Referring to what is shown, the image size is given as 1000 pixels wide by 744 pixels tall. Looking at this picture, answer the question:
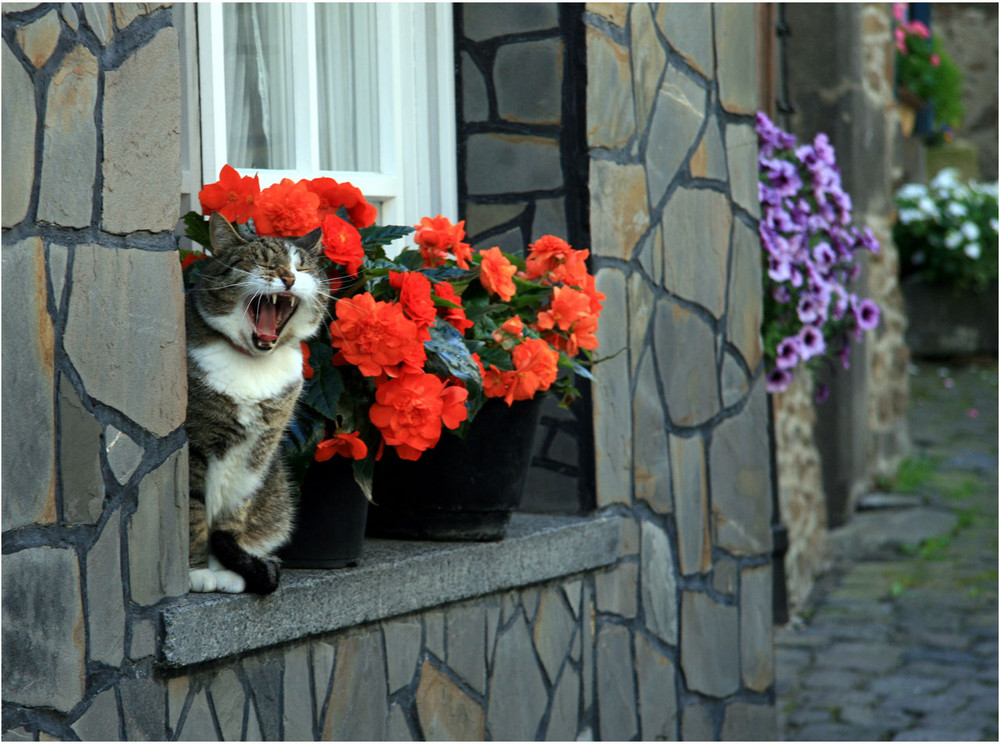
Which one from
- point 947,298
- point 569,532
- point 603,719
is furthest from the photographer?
point 947,298

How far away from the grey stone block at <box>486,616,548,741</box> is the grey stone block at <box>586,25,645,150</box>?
1.37 metres

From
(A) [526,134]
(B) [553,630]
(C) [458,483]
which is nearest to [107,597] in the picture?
(C) [458,483]

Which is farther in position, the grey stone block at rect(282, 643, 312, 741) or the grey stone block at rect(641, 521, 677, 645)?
the grey stone block at rect(641, 521, 677, 645)

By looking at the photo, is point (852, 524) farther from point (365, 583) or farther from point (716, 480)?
point (365, 583)

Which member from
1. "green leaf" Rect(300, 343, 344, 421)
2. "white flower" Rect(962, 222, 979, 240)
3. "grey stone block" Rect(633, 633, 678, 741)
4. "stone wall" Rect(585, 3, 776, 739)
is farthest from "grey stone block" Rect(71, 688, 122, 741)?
"white flower" Rect(962, 222, 979, 240)

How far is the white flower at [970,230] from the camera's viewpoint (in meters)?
9.88

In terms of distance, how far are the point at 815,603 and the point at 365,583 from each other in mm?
4169

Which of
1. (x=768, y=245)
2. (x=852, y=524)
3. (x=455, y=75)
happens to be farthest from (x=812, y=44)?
(x=455, y=75)

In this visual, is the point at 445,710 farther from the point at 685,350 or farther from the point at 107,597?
the point at 685,350

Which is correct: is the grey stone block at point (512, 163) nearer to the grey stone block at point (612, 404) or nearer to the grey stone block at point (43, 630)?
the grey stone block at point (612, 404)

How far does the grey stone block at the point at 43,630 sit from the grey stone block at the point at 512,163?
179 centimetres

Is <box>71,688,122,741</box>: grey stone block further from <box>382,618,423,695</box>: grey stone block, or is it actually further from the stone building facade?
<box>382,618,423,695</box>: grey stone block

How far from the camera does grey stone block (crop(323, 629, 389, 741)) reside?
8.56ft

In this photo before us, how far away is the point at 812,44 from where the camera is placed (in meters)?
6.83
